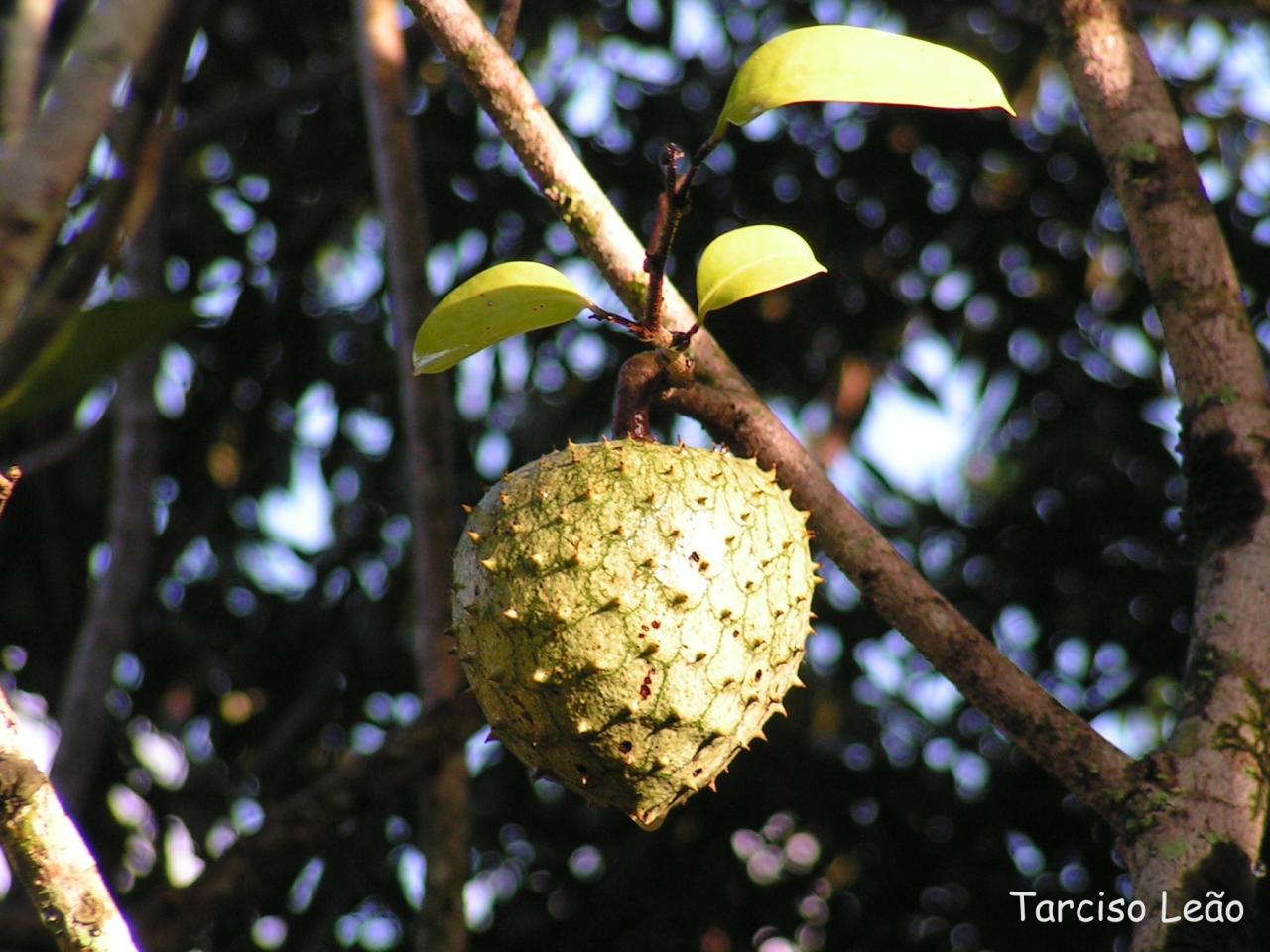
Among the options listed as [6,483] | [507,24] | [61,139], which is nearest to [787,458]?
[507,24]

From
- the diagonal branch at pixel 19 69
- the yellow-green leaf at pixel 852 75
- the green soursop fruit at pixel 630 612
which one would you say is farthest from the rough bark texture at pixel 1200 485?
the diagonal branch at pixel 19 69

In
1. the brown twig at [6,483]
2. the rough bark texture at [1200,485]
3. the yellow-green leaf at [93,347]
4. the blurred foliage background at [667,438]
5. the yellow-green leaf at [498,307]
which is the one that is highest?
the yellow-green leaf at [93,347]

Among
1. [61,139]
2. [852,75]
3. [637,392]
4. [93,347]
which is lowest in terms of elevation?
[637,392]

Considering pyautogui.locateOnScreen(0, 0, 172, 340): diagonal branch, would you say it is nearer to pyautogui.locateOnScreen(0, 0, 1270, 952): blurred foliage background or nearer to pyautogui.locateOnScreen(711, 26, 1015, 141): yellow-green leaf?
pyautogui.locateOnScreen(711, 26, 1015, 141): yellow-green leaf

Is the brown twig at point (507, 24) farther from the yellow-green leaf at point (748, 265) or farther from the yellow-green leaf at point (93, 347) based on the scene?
the yellow-green leaf at point (93, 347)

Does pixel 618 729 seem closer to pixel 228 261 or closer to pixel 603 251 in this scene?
pixel 603 251

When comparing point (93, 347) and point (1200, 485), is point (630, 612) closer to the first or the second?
point (93, 347)
